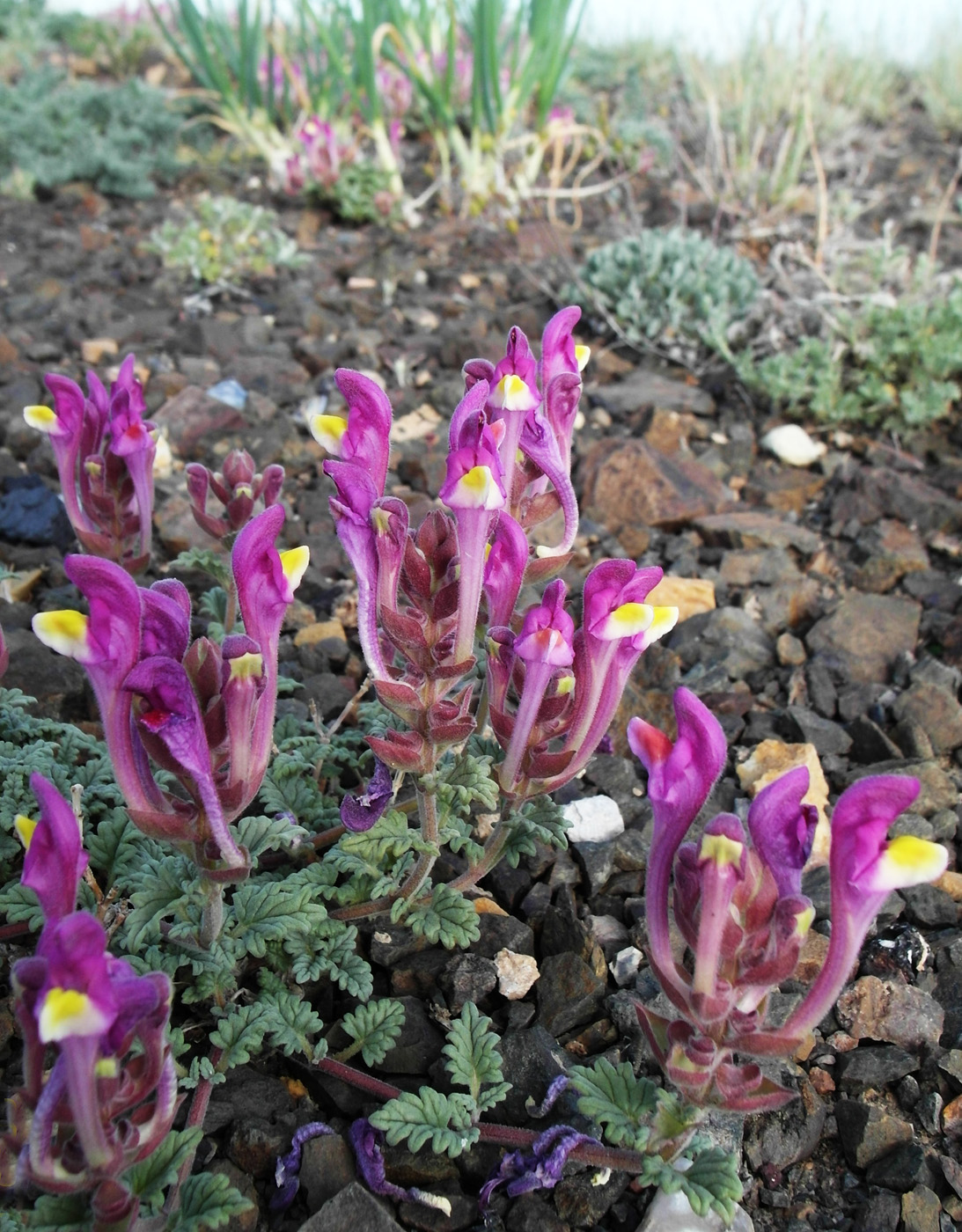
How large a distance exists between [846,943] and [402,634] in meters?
A: 0.97

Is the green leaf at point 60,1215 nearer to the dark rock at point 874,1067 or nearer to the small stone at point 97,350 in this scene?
the dark rock at point 874,1067

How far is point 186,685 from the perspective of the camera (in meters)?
1.73

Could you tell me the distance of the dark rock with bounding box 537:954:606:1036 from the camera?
95.1 inches

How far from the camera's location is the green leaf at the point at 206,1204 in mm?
1732

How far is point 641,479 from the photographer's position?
454cm

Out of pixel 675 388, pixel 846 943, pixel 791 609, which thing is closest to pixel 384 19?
pixel 675 388

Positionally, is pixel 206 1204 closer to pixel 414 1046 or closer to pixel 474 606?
pixel 414 1046

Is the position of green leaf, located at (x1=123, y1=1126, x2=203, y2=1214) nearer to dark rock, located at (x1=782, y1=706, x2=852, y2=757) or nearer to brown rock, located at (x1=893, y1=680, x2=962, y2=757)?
dark rock, located at (x1=782, y1=706, x2=852, y2=757)

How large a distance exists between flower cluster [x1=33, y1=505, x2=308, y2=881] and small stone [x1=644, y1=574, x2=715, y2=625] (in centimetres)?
224

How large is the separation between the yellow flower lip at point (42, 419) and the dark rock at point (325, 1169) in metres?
1.98

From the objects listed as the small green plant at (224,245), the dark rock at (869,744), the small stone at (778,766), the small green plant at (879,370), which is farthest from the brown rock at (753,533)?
the small green plant at (224,245)

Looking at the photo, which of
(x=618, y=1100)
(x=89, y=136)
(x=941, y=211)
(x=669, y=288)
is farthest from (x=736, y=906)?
(x=89, y=136)

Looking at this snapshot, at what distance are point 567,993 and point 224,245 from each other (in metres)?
5.55

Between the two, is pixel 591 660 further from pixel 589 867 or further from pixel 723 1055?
pixel 589 867
